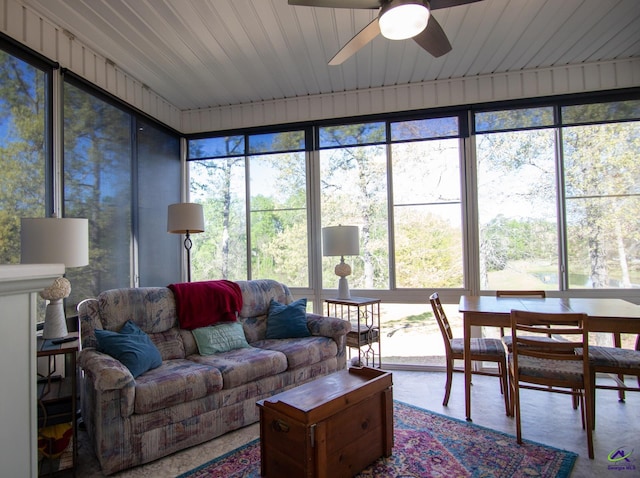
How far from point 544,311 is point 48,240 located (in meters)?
3.34

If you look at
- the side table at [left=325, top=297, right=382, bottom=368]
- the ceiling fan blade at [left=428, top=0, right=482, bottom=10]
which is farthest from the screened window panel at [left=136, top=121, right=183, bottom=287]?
the ceiling fan blade at [left=428, top=0, right=482, bottom=10]

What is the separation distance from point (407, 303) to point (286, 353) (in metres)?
1.62

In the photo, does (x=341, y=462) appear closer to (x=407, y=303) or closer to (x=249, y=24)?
(x=407, y=303)

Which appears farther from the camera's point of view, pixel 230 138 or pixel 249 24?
pixel 230 138

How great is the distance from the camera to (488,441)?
2430 millimetres

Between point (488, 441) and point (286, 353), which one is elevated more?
point (286, 353)

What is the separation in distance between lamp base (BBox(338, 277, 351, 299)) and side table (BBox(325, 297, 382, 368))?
0.06 meters

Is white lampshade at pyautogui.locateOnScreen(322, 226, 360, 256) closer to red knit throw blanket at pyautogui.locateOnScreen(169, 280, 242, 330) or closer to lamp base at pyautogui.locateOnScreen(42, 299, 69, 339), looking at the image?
red knit throw blanket at pyautogui.locateOnScreen(169, 280, 242, 330)

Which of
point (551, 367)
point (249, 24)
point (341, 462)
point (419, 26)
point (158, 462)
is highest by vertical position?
point (249, 24)

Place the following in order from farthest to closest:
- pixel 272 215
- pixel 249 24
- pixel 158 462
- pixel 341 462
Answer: pixel 272 215, pixel 249 24, pixel 158 462, pixel 341 462

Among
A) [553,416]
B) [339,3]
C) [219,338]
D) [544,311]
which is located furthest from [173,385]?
[553,416]

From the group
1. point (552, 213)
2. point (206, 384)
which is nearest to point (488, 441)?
point (206, 384)

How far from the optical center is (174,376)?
7.97ft

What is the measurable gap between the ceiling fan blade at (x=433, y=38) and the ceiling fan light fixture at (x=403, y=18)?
202 mm
